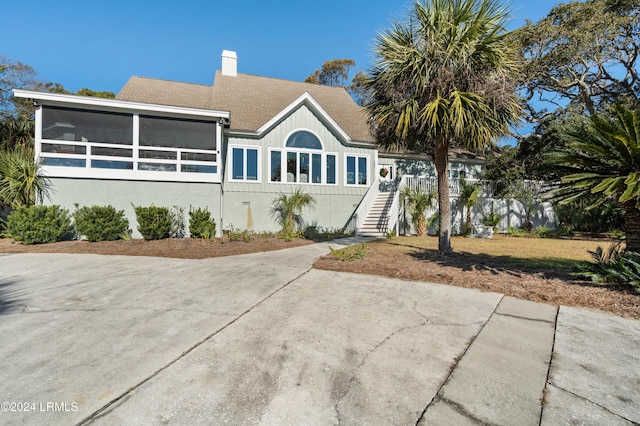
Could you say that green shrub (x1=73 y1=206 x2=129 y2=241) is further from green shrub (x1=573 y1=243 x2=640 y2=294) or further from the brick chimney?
green shrub (x1=573 y1=243 x2=640 y2=294)

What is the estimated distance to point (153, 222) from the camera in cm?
1090

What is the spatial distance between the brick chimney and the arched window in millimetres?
7056

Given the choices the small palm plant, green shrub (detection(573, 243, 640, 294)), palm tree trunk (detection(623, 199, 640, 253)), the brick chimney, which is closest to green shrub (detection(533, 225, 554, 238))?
green shrub (detection(573, 243, 640, 294))

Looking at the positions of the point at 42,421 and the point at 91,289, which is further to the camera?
the point at 91,289

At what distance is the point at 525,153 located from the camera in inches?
655

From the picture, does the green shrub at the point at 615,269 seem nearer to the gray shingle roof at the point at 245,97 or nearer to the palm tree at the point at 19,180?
the gray shingle roof at the point at 245,97

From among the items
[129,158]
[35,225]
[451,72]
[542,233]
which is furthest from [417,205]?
[35,225]

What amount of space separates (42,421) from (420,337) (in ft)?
10.8

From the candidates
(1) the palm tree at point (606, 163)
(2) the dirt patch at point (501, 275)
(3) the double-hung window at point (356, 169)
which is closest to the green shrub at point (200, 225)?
(2) the dirt patch at point (501, 275)

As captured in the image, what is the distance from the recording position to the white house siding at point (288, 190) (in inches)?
556

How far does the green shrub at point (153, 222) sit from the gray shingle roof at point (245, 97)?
5302 mm

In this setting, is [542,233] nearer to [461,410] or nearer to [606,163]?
[606,163]

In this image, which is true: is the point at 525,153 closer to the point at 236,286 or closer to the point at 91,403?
the point at 236,286

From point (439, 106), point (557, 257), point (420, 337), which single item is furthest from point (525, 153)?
point (420, 337)
